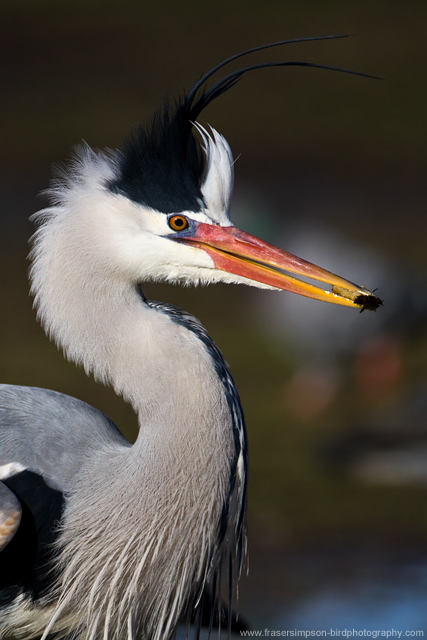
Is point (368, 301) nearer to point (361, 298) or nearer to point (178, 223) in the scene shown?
point (361, 298)

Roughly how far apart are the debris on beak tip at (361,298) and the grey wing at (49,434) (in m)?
0.72

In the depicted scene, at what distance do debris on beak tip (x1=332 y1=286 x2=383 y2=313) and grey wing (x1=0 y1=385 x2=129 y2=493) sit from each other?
2.38 feet

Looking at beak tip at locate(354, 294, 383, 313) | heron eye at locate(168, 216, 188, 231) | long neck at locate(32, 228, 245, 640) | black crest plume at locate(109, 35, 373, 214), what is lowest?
long neck at locate(32, 228, 245, 640)

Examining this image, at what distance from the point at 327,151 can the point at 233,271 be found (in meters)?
9.30

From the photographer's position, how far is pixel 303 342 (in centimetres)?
701

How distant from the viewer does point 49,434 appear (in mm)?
2107

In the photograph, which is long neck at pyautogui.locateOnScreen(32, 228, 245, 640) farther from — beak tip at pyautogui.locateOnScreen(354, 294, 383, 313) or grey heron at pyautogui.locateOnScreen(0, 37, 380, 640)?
beak tip at pyautogui.locateOnScreen(354, 294, 383, 313)

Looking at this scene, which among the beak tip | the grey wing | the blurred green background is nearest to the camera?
the beak tip

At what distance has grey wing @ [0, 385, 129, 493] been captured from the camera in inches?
80.3

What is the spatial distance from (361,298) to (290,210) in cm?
754

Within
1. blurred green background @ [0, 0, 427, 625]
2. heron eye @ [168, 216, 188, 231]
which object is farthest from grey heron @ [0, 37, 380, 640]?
blurred green background @ [0, 0, 427, 625]

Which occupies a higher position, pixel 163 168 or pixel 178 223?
pixel 163 168

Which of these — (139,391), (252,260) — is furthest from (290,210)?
(139,391)

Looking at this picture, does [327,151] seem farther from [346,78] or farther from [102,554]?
[102,554]
